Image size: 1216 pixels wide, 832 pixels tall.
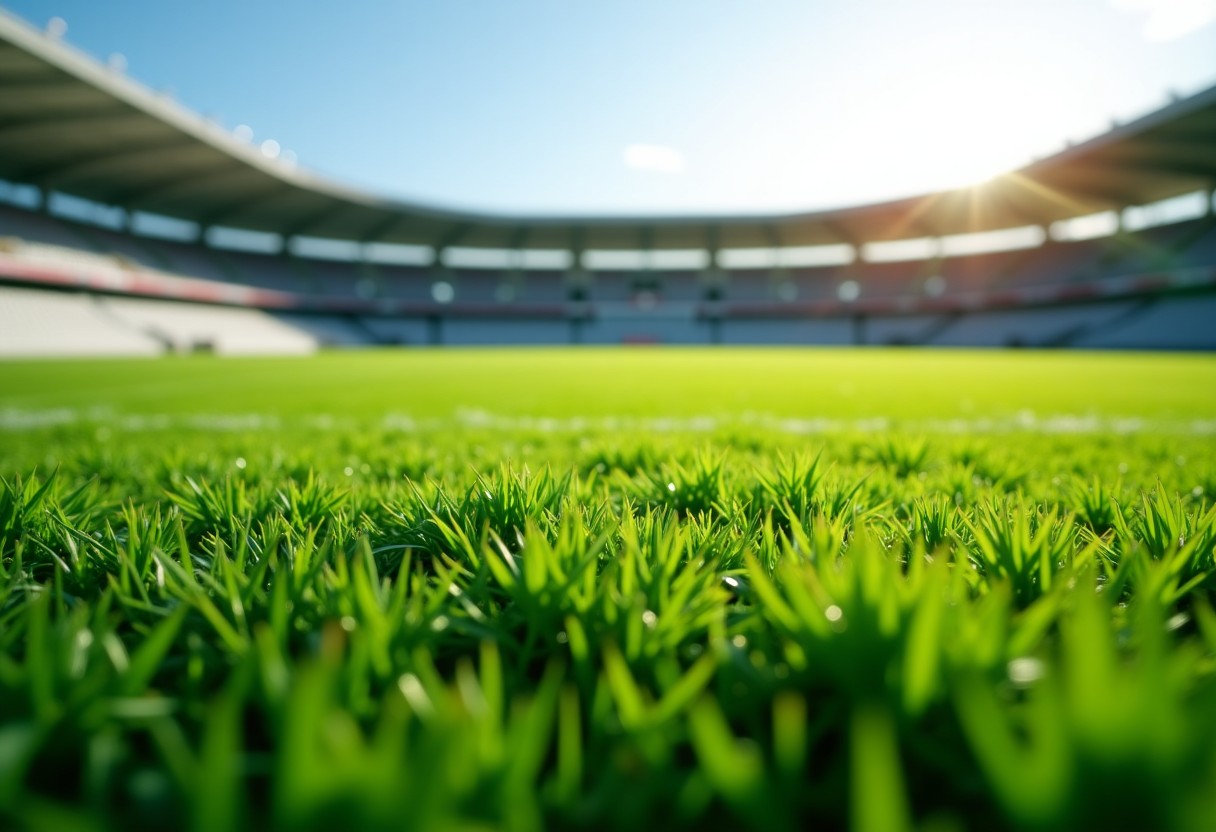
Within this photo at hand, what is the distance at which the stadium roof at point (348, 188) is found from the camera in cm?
2325

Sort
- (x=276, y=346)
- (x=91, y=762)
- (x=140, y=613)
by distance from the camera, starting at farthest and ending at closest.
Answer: (x=276, y=346) → (x=140, y=613) → (x=91, y=762)

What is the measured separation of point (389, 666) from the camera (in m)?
0.65

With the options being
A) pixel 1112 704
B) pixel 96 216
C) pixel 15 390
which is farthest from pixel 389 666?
pixel 96 216

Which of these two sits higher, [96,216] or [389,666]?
[96,216]

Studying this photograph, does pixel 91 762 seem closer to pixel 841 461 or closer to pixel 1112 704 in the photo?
pixel 1112 704

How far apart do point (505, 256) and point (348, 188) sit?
16.6 m

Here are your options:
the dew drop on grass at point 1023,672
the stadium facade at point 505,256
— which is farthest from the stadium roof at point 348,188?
the dew drop on grass at point 1023,672

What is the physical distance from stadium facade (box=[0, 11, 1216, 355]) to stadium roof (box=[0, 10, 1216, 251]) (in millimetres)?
149

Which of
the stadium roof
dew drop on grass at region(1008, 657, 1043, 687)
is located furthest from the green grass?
the stadium roof

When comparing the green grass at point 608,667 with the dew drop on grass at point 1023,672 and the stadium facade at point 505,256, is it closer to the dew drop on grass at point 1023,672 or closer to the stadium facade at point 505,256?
the dew drop on grass at point 1023,672

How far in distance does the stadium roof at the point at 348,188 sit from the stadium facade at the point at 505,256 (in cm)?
15

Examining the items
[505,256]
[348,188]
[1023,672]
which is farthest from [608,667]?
[505,256]

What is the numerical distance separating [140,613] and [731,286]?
180ft

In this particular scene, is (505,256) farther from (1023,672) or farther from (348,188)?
(1023,672)
